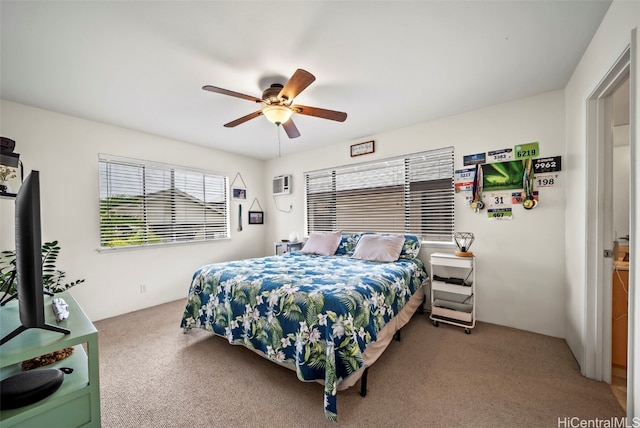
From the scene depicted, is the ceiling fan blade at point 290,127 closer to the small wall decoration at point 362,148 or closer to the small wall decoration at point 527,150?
the small wall decoration at point 362,148

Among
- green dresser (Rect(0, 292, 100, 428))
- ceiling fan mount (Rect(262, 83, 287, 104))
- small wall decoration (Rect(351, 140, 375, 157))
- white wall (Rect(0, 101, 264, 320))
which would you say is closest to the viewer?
green dresser (Rect(0, 292, 100, 428))

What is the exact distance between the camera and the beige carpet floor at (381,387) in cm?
151

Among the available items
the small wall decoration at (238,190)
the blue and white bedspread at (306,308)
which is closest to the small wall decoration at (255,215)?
the small wall decoration at (238,190)

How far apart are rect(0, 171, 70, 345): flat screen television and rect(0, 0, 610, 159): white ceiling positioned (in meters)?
1.21

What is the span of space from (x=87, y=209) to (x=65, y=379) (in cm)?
259

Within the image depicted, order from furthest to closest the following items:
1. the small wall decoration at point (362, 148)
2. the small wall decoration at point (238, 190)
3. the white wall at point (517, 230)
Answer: the small wall decoration at point (238, 190), the small wall decoration at point (362, 148), the white wall at point (517, 230)

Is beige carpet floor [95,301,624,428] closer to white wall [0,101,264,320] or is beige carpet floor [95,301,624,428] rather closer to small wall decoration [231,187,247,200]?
white wall [0,101,264,320]

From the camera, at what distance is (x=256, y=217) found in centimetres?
486

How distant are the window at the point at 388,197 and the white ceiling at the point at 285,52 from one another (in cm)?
79

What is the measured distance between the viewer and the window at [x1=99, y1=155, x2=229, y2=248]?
10.4ft

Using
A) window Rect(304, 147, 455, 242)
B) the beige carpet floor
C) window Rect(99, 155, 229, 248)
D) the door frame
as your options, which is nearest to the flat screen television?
the beige carpet floor

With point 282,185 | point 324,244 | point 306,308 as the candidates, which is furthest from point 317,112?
point 282,185

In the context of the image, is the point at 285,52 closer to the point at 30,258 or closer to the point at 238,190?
the point at 30,258

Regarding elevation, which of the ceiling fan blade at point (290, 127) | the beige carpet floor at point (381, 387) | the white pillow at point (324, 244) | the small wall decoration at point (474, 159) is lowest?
the beige carpet floor at point (381, 387)
